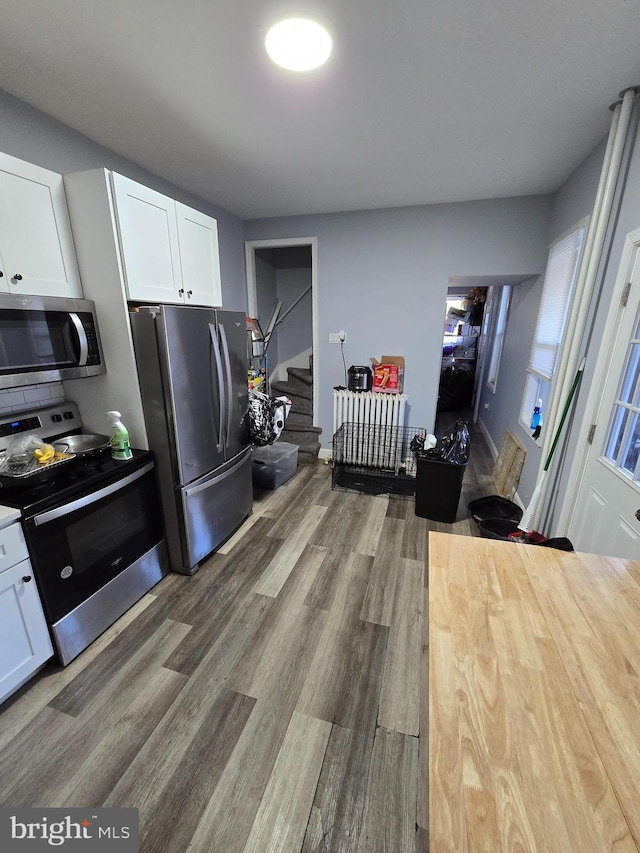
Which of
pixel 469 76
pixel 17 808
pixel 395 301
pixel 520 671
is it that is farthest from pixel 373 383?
pixel 17 808

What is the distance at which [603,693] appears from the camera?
2.34 ft

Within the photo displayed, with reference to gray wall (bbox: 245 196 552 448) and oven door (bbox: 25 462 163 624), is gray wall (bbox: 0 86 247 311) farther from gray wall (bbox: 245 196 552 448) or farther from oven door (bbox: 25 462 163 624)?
oven door (bbox: 25 462 163 624)

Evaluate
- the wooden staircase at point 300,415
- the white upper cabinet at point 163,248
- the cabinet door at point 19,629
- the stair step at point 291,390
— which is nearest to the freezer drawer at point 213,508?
the cabinet door at point 19,629

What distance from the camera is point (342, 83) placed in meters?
1.57

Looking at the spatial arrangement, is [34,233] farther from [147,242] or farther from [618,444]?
[618,444]

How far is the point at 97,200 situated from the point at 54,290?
47 centimetres

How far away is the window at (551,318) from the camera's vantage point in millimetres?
2363

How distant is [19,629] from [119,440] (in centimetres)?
87

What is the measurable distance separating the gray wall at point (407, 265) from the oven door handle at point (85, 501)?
241cm

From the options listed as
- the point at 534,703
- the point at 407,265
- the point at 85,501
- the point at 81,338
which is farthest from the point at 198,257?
the point at 534,703

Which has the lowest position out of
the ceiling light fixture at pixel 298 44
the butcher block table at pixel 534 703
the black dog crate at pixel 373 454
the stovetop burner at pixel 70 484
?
the black dog crate at pixel 373 454

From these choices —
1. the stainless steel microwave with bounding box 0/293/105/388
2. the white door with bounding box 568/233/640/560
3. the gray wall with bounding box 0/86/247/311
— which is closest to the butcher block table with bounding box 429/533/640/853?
the white door with bounding box 568/233/640/560

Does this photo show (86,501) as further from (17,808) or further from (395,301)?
(395,301)

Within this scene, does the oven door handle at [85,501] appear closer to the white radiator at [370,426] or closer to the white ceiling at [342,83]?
the white ceiling at [342,83]
